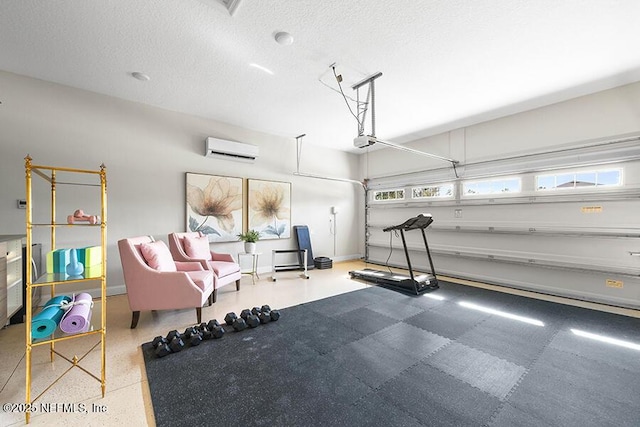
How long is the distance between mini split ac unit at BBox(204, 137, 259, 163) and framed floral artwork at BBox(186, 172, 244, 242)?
0.43 meters

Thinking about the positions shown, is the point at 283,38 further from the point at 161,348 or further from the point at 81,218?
the point at 161,348

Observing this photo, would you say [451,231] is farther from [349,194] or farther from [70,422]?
[70,422]

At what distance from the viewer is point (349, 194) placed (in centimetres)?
734

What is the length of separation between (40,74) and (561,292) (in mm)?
8309

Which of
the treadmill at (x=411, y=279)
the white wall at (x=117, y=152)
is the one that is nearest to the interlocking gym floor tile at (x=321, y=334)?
the treadmill at (x=411, y=279)

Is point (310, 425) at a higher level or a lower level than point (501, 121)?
lower

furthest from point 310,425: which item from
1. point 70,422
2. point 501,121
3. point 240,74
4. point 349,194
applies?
point 349,194

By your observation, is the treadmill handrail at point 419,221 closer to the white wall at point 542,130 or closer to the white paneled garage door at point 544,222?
the white paneled garage door at point 544,222

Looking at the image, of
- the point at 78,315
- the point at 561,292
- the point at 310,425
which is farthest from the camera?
the point at 561,292

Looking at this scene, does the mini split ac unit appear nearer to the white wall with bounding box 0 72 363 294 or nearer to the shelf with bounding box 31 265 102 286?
the white wall with bounding box 0 72 363 294

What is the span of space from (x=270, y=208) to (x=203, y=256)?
189 cm

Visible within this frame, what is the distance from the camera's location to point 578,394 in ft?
6.04

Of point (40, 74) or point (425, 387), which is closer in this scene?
point (425, 387)

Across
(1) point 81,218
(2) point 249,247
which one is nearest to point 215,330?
(1) point 81,218
